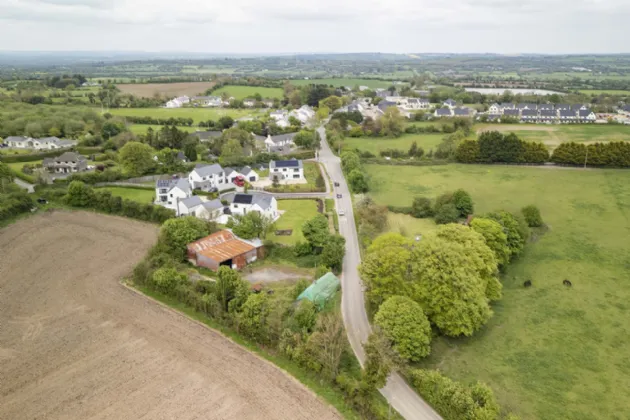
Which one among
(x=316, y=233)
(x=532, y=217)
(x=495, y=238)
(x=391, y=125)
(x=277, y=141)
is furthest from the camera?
(x=391, y=125)

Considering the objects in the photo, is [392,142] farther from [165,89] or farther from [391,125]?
[165,89]

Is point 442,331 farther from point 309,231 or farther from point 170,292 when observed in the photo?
point 170,292

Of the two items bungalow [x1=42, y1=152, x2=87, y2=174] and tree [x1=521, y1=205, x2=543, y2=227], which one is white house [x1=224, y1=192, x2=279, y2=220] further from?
bungalow [x1=42, y1=152, x2=87, y2=174]

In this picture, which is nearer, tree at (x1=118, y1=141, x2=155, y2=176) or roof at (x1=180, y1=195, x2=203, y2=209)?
roof at (x1=180, y1=195, x2=203, y2=209)

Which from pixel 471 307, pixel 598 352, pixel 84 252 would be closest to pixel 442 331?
pixel 471 307

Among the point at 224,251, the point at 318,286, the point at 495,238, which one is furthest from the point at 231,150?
the point at 495,238

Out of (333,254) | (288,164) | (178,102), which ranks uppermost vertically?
(178,102)

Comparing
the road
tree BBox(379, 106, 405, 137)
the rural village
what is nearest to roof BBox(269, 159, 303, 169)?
the rural village
